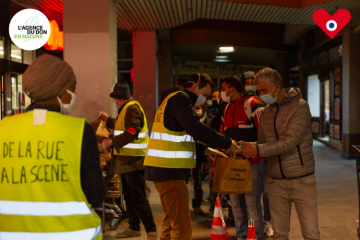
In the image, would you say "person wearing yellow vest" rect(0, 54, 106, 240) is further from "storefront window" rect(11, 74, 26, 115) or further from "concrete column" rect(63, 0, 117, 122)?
"storefront window" rect(11, 74, 26, 115)

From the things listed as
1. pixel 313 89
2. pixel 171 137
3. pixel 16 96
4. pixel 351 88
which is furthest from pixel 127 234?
pixel 313 89

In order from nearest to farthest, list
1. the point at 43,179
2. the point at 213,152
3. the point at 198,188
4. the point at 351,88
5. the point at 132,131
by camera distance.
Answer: the point at 43,179 → the point at 213,152 → the point at 132,131 → the point at 198,188 → the point at 351,88

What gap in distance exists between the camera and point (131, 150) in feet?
15.9


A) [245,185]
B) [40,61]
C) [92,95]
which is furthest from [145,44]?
[40,61]

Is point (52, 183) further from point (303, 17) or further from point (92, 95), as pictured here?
point (303, 17)

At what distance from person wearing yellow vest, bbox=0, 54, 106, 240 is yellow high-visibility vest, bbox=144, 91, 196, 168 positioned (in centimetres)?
171

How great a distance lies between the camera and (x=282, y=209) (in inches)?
140

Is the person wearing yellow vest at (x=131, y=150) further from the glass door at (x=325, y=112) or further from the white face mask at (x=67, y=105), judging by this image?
Answer: the glass door at (x=325, y=112)

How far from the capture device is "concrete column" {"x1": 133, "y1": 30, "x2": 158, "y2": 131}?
10.9m

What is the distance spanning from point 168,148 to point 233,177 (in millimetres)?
753

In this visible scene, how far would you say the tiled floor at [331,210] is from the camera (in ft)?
16.9

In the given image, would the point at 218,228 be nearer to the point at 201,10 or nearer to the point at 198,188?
the point at 198,188

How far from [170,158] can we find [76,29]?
3464mm

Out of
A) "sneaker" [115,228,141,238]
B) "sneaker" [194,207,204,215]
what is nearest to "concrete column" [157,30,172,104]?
"sneaker" [194,207,204,215]
